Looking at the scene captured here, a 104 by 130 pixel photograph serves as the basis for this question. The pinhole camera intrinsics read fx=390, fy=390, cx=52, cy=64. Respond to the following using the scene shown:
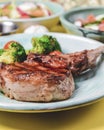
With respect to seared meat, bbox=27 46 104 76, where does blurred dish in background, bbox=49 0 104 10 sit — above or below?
above

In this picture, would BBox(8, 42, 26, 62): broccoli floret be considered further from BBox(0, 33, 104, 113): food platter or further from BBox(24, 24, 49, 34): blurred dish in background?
BBox(24, 24, 49, 34): blurred dish in background

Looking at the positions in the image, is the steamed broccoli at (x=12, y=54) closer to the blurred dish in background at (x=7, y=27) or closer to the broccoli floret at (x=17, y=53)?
the broccoli floret at (x=17, y=53)

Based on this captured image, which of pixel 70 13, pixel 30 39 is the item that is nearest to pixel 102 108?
pixel 30 39

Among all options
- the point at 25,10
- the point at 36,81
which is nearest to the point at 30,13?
the point at 25,10

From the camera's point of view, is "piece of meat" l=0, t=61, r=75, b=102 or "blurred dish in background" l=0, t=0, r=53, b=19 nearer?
"piece of meat" l=0, t=61, r=75, b=102

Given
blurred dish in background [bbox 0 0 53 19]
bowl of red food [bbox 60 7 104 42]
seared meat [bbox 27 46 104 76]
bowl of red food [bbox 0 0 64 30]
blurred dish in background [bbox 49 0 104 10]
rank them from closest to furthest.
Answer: seared meat [bbox 27 46 104 76] < bowl of red food [bbox 60 7 104 42] < bowl of red food [bbox 0 0 64 30] < blurred dish in background [bbox 0 0 53 19] < blurred dish in background [bbox 49 0 104 10]

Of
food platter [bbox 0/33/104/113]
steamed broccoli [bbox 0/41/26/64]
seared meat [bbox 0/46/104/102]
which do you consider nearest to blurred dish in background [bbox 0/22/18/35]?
food platter [bbox 0/33/104/113]

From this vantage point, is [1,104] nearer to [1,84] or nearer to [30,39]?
[1,84]

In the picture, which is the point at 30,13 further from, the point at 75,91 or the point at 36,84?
the point at 36,84
